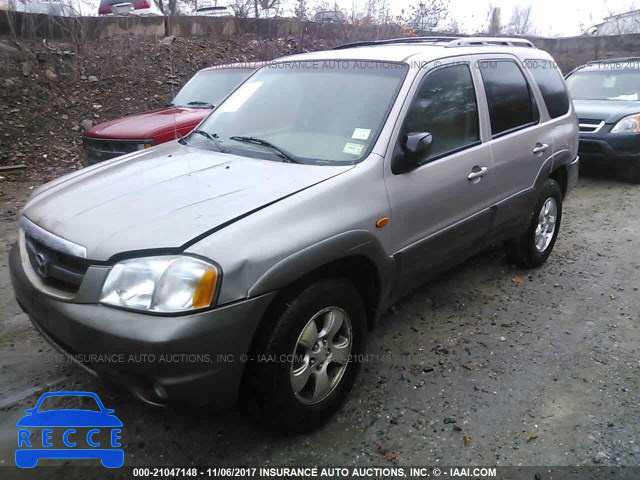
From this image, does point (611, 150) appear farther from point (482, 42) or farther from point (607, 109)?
point (482, 42)

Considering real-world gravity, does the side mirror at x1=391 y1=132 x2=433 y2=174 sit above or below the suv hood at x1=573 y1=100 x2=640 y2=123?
above

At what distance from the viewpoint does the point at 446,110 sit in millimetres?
3295

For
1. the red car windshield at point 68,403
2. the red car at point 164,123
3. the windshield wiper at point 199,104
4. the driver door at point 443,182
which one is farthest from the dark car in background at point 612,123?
the red car windshield at point 68,403

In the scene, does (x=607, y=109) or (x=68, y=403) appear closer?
(x=68, y=403)

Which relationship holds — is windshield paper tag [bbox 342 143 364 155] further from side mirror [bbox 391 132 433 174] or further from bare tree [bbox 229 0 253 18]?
bare tree [bbox 229 0 253 18]

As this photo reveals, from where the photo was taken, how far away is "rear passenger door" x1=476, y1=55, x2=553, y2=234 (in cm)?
370

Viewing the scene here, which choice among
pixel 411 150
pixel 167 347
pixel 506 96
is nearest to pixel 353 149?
pixel 411 150

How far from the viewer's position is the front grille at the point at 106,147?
5.96m

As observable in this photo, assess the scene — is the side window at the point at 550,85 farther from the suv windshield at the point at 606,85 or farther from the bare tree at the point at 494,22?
the bare tree at the point at 494,22

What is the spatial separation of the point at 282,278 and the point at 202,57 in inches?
436

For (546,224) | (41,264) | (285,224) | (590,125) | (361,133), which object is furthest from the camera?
(590,125)

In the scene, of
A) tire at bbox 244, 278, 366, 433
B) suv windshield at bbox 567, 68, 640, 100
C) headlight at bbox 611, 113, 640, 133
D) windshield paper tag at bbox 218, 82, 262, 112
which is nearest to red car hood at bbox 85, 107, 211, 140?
windshield paper tag at bbox 218, 82, 262, 112

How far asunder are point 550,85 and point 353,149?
2622 millimetres

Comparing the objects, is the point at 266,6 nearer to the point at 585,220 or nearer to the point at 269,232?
the point at 585,220
